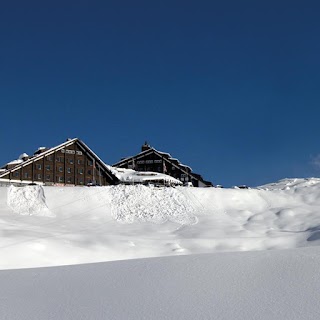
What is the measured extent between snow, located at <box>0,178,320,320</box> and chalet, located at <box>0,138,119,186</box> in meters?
13.4

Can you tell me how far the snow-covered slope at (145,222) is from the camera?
1904 centimetres

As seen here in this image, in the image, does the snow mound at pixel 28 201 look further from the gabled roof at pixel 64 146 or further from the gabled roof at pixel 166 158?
the gabled roof at pixel 166 158

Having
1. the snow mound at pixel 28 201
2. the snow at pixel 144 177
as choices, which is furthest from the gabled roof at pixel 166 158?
the snow mound at pixel 28 201

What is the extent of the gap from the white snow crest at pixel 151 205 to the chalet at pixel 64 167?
12.3m

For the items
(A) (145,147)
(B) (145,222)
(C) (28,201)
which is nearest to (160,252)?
(B) (145,222)

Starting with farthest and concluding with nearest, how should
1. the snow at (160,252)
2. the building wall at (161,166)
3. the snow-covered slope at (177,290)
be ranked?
1. the building wall at (161,166)
2. the snow at (160,252)
3. the snow-covered slope at (177,290)

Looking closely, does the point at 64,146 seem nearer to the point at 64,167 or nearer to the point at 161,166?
the point at 64,167

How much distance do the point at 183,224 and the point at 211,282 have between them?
2115 cm

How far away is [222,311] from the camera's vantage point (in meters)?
5.73

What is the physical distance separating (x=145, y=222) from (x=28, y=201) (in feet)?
24.1

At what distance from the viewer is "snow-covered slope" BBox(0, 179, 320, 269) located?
19041mm

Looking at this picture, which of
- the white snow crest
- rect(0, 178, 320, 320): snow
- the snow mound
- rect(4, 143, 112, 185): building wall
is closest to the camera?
rect(0, 178, 320, 320): snow

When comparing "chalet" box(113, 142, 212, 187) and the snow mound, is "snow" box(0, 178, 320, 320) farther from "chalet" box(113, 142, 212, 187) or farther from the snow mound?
"chalet" box(113, 142, 212, 187)

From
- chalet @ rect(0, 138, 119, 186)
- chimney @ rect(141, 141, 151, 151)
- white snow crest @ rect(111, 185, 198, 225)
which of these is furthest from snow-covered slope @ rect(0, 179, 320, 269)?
chimney @ rect(141, 141, 151, 151)
